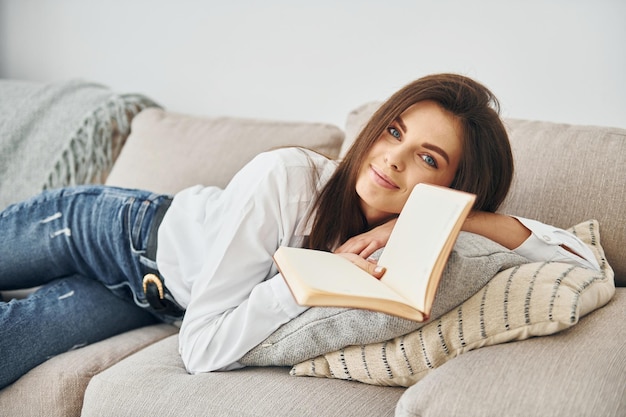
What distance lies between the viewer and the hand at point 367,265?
100 centimetres

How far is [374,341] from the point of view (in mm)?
1054

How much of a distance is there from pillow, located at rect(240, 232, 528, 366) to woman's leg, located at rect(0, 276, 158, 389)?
1.45 ft

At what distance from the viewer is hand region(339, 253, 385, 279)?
3.28 feet

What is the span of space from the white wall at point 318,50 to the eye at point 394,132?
0.70 m

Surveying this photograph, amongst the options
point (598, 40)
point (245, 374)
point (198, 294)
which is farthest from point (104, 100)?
point (598, 40)

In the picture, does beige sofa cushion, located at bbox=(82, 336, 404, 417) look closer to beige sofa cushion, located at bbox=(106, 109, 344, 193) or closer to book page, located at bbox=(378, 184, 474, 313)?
book page, located at bbox=(378, 184, 474, 313)

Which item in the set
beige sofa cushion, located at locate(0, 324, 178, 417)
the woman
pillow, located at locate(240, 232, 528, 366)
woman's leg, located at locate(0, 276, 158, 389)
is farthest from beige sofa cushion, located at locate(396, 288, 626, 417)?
woman's leg, located at locate(0, 276, 158, 389)

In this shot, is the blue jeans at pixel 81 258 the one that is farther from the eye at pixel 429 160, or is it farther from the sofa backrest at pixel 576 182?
the sofa backrest at pixel 576 182

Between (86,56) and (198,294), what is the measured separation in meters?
1.64

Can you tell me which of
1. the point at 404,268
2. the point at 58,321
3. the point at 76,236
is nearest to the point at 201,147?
the point at 76,236

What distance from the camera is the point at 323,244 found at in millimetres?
1248

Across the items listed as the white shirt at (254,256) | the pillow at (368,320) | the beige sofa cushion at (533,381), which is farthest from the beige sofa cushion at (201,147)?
the beige sofa cushion at (533,381)

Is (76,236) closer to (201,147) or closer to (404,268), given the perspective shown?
(201,147)

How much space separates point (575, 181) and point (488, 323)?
0.51 meters
